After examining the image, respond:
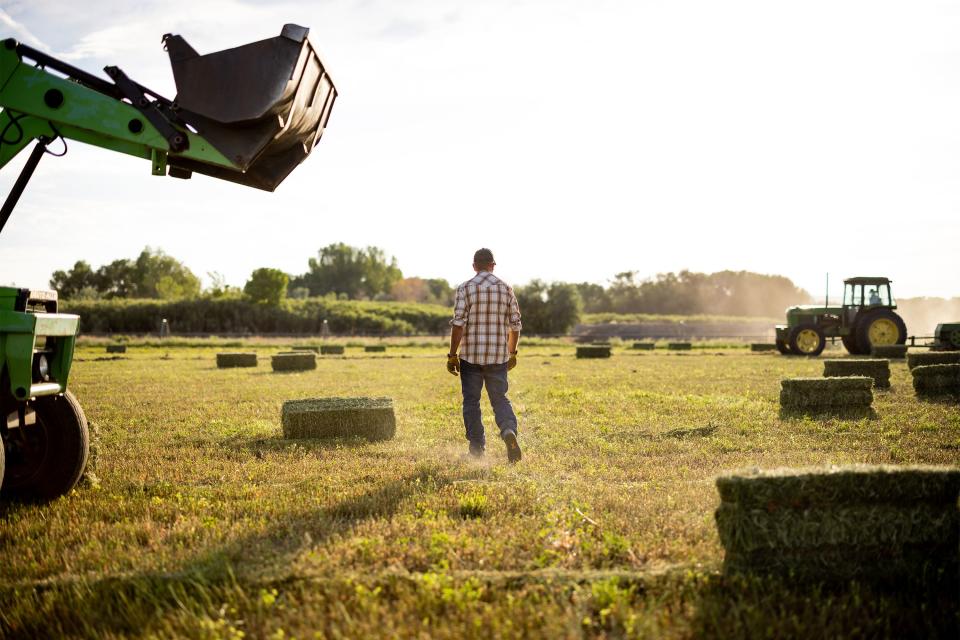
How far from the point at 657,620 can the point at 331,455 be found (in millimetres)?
5121

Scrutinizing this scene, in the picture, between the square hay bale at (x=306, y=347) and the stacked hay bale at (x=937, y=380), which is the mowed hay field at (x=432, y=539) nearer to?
the stacked hay bale at (x=937, y=380)

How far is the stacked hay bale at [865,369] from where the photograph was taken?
14.9 metres

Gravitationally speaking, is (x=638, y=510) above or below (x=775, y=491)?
below

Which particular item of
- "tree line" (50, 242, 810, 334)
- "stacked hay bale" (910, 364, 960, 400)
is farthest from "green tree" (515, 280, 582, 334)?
"stacked hay bale" (910, 364, 960, 400)

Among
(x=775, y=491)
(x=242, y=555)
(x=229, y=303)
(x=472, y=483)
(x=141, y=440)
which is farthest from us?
(x=229, y=303)

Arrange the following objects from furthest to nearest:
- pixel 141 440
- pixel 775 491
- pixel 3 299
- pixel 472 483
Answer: pixel 141 440 → pixel 472 483 → pixel 3 299 → pixel 775 491

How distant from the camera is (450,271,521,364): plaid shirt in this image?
24.7 feet

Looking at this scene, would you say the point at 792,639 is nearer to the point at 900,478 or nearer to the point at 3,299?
the point at 900,478

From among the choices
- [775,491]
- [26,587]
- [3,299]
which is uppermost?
[3,299]

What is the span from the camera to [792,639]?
330 cm

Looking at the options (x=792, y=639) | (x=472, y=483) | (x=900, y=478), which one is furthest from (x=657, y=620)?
(x=472, y=483)

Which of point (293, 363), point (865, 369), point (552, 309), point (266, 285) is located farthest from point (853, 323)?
point (266, 285)

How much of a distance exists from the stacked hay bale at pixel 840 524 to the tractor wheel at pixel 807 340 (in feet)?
84.9

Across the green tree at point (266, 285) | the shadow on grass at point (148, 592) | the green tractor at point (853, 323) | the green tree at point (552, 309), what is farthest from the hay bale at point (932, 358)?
the green tree at point (266, 285)
